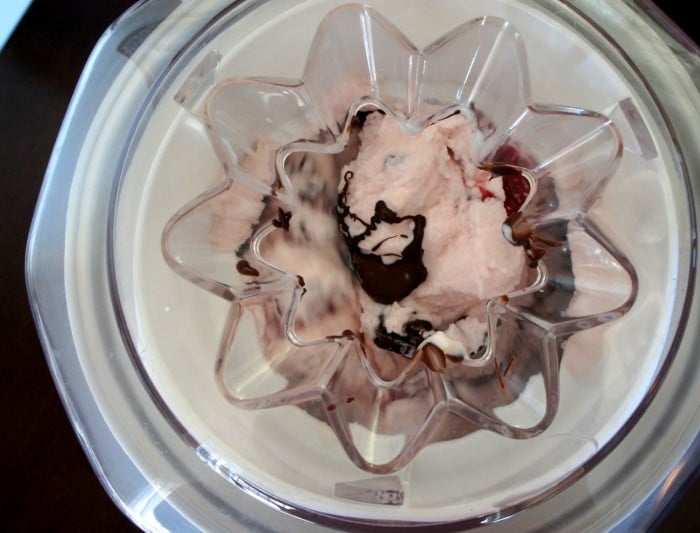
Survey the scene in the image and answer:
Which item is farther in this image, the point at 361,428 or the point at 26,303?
the point at 26,303

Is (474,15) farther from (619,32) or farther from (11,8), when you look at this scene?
(11,8)

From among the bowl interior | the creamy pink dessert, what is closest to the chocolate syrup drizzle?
the creamy pink dessert

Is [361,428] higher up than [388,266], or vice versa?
[388,266]

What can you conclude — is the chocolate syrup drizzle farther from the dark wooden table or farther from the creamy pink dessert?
the dark wooden table

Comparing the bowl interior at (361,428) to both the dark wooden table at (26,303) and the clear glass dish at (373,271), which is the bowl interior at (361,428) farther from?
the dark wooden table at (26,303)

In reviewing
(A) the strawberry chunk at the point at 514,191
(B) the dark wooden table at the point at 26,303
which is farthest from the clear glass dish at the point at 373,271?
(B) the dark wooden table at the point at 26,303

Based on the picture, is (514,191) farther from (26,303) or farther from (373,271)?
(26,303)

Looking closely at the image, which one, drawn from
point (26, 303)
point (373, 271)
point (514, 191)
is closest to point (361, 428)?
point (373, 271)
